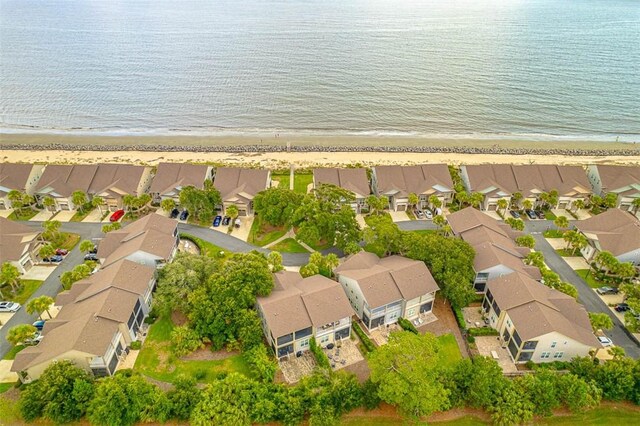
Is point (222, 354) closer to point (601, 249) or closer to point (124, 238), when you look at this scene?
point (124, 238)

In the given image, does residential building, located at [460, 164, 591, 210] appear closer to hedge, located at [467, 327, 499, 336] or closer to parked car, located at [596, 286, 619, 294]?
parked car, located at [596, 286, 619, 294]

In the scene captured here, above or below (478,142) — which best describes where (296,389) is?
below

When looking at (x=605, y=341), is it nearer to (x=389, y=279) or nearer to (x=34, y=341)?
(x=389, y=279)

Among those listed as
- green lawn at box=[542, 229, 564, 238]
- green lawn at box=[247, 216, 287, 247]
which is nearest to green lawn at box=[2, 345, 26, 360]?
green lawn at box=[247, 216, 287, 247]

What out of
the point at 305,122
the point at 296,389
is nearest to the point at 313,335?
the point at 296,389

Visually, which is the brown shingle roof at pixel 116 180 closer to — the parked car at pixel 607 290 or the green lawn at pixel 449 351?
the green lawn at pixel 449 351

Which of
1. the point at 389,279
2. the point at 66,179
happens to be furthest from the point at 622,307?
the point at 66,179

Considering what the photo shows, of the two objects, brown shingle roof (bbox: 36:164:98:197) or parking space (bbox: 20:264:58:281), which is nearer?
parking space (bbox: 20:264:58:281)
